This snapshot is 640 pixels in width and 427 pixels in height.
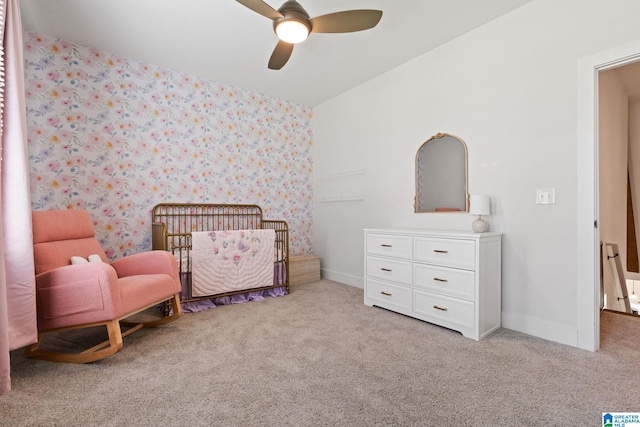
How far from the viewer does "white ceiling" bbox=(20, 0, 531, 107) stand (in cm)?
230

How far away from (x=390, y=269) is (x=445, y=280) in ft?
1.76

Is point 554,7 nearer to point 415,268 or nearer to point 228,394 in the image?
point 415,268

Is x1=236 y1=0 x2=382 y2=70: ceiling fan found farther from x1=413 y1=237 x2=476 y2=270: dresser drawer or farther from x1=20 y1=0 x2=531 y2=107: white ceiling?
x1=413 y1=237 x2=476 y2=270: dresser drawer

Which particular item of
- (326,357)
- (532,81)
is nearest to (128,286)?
(326,357)

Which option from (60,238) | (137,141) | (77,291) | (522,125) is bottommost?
(77,291)

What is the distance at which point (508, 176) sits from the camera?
240cm

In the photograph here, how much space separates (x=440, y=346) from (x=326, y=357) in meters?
0.77

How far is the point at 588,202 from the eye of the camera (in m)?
2.00

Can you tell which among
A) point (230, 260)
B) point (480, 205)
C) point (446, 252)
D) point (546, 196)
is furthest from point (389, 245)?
point (230, 260)

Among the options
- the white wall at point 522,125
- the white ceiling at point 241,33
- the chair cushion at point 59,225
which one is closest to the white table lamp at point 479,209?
the white wall at point 522,125

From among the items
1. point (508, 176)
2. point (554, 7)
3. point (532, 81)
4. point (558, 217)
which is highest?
point (554, 7)

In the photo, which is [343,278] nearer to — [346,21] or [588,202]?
[588,202]

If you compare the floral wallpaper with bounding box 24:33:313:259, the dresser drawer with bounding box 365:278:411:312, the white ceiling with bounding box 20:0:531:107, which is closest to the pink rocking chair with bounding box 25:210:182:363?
the floral wallpaper with bounding box 24:33:313:259

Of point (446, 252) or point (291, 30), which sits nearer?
point (291, 30)
